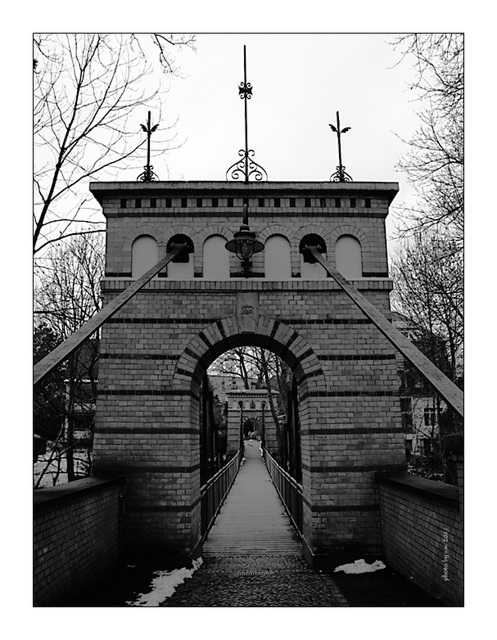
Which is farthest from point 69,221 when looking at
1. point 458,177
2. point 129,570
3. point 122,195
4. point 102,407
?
point 458,177

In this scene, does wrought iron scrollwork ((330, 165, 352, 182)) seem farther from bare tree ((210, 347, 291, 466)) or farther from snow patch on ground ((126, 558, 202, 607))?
bare tree ((210, 347, 291, 466))

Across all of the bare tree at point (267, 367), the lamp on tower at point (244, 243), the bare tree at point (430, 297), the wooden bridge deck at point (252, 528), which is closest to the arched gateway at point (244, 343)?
the wooden bridge deck at point (252, 528)

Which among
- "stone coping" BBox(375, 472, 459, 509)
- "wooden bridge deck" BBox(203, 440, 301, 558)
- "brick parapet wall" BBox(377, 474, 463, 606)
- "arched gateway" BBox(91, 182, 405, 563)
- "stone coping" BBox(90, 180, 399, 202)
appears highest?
"stone coping" BBox(90, 180, 399, 202)

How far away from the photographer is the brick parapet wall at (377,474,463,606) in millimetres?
5332

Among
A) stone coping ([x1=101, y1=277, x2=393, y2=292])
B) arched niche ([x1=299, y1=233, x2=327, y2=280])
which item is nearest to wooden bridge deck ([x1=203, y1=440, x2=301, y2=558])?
stone coping ([x1=101, y1=277, x2=393, y2=292])

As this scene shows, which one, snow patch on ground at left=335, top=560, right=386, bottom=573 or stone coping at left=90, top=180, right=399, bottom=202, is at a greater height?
stone coping at left=90, top=180, right=399, bottom=202

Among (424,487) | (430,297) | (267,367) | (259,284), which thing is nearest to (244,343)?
(259,284)

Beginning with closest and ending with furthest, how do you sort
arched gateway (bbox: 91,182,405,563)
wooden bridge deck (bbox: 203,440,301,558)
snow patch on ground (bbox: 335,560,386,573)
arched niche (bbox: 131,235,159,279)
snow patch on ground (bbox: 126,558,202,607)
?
1. snow patch on ground (bbox: 126,558,202,607)
2. snow patch on ground (bbox: 335,560,386,573)
3. arched gateway (bbox: 91,182,405,563)
4. arched niche (bbox: 131,235,159,279)
5. wooden bridge deck (bbox: 203,440,301,558)

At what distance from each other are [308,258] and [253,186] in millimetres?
1456

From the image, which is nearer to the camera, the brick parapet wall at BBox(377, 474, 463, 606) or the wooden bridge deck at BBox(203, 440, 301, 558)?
the brick parapet wall at BBox(377, 474, 463, 606)

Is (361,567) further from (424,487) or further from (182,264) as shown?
(182,264)

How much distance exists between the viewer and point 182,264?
8.68 metres

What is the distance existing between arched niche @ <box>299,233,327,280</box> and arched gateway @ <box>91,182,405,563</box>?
32mm

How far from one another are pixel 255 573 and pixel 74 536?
2.78m
